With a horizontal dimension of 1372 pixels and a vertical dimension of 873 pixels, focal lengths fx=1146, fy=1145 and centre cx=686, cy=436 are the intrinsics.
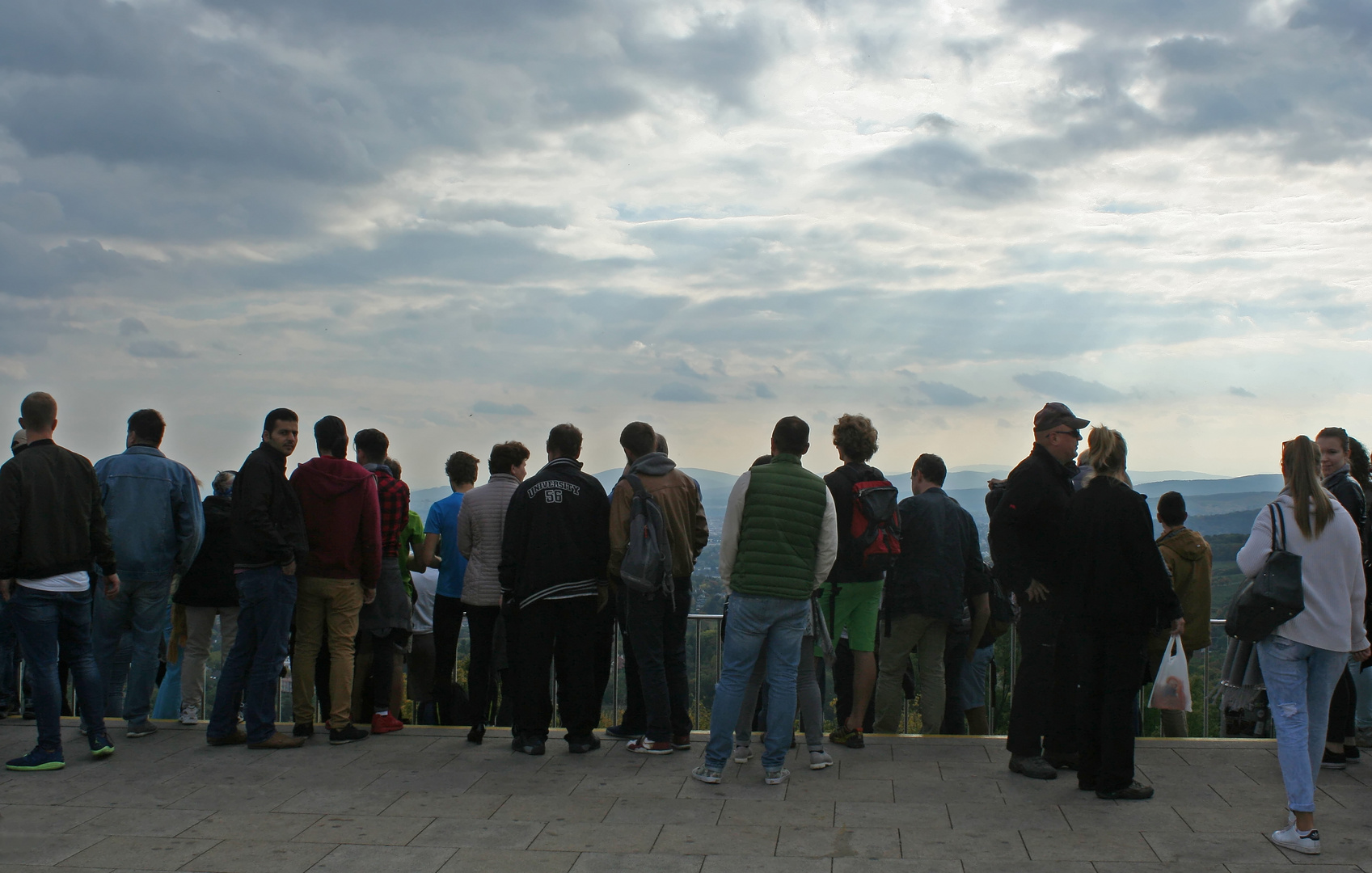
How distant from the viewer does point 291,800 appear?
5.94 metres

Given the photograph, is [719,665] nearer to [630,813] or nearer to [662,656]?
[662,656]

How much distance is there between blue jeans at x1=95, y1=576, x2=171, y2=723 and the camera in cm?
734

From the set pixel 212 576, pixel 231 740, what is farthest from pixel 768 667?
pixel 212 576

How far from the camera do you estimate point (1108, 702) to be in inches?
231

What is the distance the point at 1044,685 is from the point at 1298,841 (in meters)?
1.52

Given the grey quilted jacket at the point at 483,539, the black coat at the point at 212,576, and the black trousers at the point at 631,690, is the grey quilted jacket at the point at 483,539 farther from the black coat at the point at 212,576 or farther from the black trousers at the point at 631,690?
the black coat at the point at 212,576

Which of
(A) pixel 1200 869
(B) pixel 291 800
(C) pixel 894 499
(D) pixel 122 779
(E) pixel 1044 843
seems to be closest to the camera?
(A) pixel 1200 869

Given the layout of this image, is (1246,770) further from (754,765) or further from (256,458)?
(256,458)

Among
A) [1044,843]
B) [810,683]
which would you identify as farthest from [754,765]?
[1044,843]

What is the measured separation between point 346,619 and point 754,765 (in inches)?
108

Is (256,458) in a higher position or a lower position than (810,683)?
higher

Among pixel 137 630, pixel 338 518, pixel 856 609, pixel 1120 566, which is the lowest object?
pixel 137 630

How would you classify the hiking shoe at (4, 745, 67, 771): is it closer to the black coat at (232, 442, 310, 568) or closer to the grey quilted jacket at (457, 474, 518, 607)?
the black coat at (232, 442, 310, 568)

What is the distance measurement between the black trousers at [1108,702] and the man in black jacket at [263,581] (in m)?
4.58
